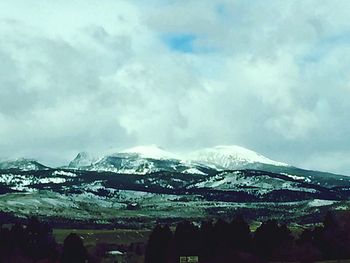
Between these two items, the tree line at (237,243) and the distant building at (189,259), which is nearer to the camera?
the distant building at (189,259)

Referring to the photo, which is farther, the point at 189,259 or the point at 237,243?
the point at 237,243

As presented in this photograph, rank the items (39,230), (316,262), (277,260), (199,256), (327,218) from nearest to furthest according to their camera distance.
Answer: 1. (316,262)
2. (277,260)
3. (199,256)
4. (327,218)
5. (39,230)

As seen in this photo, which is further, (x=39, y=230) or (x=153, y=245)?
(x=39, y=230)

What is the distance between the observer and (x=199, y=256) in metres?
128

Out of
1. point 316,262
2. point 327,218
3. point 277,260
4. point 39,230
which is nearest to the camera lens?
point 316,262

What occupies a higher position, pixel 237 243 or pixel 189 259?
pixel 237 243

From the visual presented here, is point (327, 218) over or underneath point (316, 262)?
over

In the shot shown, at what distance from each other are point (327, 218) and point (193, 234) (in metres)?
25.4

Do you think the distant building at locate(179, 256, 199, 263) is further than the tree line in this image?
No

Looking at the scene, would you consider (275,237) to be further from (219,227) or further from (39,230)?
(39,230)

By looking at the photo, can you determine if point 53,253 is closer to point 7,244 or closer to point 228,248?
point 7,244

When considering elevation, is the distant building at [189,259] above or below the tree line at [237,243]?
below

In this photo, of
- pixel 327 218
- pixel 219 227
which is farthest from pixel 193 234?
pixel 327 218

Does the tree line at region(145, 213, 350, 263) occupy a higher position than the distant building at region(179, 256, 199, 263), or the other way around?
the tree line at region(145, 213, 350, 263)
